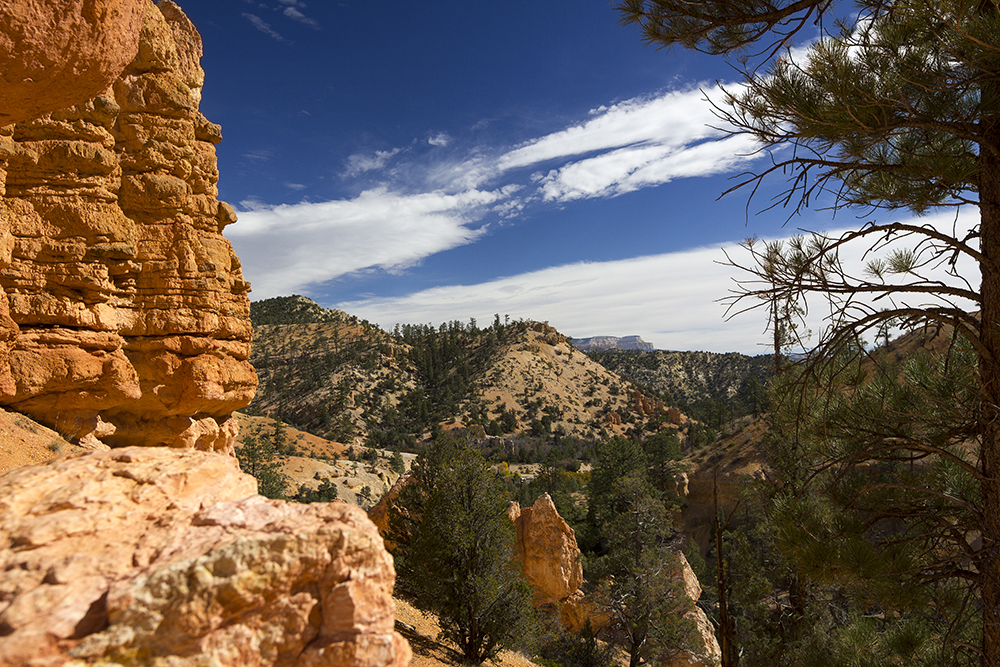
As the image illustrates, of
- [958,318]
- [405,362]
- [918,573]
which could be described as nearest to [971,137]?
[958,318]

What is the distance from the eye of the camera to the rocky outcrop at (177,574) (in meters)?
1.55

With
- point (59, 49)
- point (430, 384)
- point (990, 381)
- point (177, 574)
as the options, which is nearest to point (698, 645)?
point (990, 381)

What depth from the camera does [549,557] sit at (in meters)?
21.3

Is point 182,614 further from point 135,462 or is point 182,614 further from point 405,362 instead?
point 405,362

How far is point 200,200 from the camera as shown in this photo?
32.3ft

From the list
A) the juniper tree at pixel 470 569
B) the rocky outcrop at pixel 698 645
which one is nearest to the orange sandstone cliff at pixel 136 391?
the juniper tree at pixel 470 569

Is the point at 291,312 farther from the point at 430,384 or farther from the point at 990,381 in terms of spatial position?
the point at 990,381

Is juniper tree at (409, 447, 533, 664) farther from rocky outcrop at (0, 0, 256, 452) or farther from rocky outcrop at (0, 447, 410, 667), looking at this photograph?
rocky outcrop at (0, 447, 410, 667)

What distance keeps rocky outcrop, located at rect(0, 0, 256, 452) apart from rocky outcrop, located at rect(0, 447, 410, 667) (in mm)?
7179

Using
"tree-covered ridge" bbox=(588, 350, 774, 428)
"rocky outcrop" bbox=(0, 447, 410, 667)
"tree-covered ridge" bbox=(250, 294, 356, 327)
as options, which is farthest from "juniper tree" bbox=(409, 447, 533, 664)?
"tree-covered ridge" bbox=(250, 294, 356, 327)

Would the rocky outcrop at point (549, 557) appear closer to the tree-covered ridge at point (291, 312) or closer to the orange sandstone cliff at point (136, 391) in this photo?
the orange sandstone cliff at point (136, 391)

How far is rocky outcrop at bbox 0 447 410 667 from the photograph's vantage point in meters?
1.55

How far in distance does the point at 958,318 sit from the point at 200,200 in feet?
37.7

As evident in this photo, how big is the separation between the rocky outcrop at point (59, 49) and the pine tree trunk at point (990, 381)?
7467 millimetres
